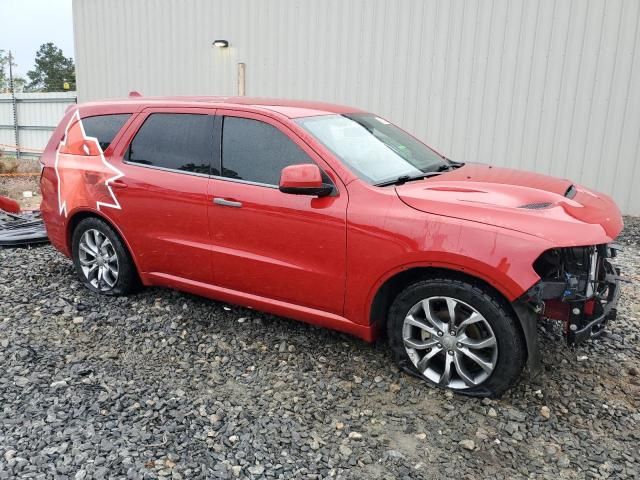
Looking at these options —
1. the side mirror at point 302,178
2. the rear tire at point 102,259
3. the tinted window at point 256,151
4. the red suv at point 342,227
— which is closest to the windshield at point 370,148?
the red suv at point 342,227

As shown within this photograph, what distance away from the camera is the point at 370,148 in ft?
12.5

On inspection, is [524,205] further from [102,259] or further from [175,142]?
[102,259]

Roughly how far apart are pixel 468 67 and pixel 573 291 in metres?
6.72

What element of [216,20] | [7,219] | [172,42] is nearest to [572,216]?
[7,219]

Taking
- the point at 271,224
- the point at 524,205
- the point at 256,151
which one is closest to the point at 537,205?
Result: the point at 524,205

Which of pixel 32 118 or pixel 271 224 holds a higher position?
pixel 271 224

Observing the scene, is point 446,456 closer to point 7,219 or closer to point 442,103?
point 7,219

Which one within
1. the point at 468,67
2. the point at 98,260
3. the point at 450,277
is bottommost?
the point at 98,260

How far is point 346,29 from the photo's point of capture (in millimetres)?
9648

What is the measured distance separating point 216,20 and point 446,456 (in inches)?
408

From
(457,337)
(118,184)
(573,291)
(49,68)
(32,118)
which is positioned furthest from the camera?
(49,68)

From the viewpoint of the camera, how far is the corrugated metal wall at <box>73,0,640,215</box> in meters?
8.06

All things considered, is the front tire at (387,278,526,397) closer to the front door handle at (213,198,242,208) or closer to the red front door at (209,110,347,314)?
the red front door at (209,110,347,314)

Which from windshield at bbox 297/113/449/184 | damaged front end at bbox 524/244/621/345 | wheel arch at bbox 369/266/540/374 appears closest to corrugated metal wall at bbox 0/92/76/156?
windshield at bbox 297/113/449/184
